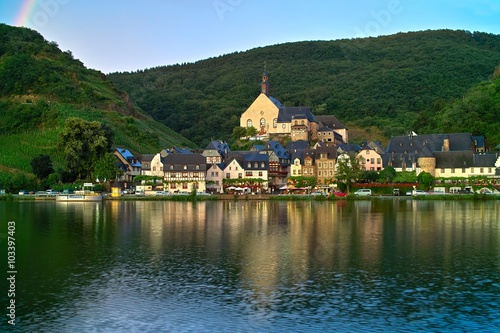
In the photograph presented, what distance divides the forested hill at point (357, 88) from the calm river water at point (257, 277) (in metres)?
74.0

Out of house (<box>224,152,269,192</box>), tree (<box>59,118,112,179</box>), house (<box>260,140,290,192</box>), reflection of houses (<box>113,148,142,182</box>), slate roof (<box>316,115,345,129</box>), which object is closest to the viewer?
tree (<box>59,118,112,179</box>)

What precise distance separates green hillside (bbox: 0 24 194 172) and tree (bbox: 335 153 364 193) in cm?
4250

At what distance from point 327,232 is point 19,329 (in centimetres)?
2332

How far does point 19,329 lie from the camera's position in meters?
16.6

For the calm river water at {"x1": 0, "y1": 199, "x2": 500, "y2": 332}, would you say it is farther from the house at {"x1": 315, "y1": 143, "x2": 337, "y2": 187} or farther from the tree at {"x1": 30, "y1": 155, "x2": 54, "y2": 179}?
the house at {"x1": 315, "y1": 143, "x2": 337, "y2": 187}

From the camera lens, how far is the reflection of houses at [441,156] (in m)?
78.1

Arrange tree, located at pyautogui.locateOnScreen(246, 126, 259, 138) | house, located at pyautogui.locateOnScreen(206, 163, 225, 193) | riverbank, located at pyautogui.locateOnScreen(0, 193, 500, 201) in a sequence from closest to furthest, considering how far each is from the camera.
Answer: riverbank, located at pyautogui.locateOnScreen(0, 193, 500, 201), house, located at pyautogui.locateOnScreen(206, 163, 225, 193), tree, located at pyautogui.locateOnScreen(246, 126, 259, 138)

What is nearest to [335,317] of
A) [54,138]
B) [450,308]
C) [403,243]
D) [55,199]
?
[450,308]

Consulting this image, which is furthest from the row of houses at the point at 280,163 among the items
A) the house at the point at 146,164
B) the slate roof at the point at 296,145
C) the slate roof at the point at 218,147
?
the slate roof at the point at 296,145

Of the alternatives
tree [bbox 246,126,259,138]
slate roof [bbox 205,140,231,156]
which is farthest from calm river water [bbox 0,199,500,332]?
tree [bbox 246,126,259,138]

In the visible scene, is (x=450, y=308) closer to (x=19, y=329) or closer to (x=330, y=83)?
(x=19, y=329)

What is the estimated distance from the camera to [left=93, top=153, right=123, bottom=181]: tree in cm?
8250

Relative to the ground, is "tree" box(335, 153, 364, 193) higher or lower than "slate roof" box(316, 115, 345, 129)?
lower

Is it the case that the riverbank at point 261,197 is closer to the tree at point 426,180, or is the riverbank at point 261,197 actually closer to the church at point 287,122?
the tree at point 426,180
